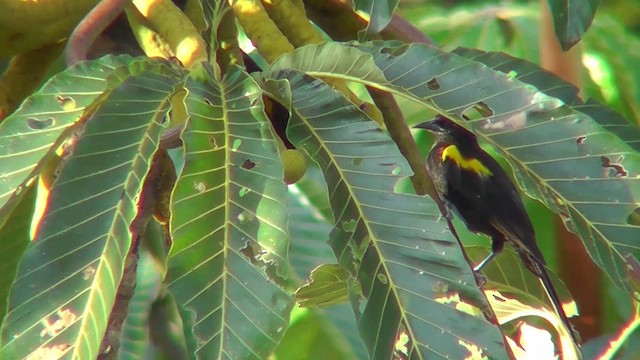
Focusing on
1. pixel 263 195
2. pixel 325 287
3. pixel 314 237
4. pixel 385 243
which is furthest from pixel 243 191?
pixel 314 237

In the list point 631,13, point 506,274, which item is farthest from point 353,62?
point 631,13

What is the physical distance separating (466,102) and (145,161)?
0.91 feet

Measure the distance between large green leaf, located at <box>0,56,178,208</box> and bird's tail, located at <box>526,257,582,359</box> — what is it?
64 centimetres

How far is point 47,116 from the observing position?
2.59 ft

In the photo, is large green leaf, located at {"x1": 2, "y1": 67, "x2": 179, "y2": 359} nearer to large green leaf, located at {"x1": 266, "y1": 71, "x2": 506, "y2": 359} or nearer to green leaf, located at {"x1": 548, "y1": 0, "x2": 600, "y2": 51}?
large green leaf, located at {"x1": 266, "y1": 71, "x2": 506, "y2": 359}

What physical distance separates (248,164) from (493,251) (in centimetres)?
75

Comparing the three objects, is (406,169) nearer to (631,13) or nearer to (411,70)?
(411,70)

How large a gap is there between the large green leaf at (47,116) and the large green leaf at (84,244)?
25 mm

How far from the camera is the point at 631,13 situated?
2.18m

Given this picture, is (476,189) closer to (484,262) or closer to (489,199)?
(489,199)

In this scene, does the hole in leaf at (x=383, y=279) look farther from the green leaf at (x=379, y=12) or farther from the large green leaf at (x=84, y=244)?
the green leaf at (x=379, y=12)

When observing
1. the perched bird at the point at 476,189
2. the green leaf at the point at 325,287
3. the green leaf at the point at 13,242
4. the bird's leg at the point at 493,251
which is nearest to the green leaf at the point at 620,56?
the perched bird at the point at 476,189

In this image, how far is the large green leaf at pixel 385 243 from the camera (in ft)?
2.42

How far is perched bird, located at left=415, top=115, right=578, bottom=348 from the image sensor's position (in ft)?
5.22
